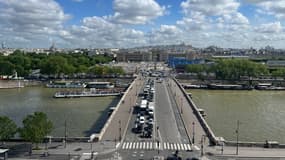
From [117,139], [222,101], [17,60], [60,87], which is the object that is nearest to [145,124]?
[117,139]

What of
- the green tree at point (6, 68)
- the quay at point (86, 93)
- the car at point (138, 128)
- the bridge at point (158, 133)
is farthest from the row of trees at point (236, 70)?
the car at point (138, 128)

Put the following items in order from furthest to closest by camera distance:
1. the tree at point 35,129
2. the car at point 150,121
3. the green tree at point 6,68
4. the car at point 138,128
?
1. the green tree at point 6,68
2. the car at point 150,121
3. the car at point 138,128
4. the tree at point 35,129

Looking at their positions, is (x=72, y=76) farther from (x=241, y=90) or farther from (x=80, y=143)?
(x=80, y=143)

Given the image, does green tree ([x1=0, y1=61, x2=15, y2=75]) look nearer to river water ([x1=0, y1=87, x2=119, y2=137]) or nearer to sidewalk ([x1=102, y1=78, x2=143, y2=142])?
river water ([x1=0, y1=87, x2=119, y2=137])

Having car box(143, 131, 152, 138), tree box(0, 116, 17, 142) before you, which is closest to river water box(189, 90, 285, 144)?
car box(143, 131, 152, 138)

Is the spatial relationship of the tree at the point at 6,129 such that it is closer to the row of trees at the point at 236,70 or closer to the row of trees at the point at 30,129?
the row of trees at the point at 30,129
